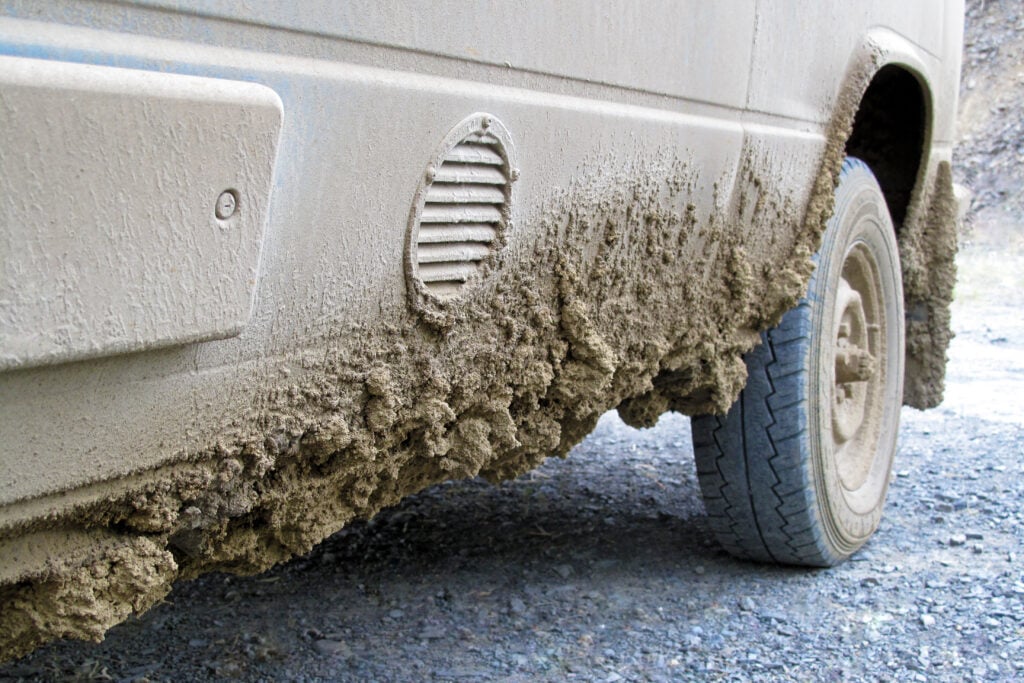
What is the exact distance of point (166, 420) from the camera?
110cm

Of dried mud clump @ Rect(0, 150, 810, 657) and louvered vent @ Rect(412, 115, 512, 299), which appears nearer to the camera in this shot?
dried mud clump @ Rect(0, 150, 810, 657)

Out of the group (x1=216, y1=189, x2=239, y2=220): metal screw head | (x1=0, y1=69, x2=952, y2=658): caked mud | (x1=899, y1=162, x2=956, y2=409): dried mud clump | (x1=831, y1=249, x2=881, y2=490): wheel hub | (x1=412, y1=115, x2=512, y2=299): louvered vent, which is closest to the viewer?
(x1=216, y1=189, x2=239, y2=220): metal screw head

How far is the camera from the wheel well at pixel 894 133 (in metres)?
3.27

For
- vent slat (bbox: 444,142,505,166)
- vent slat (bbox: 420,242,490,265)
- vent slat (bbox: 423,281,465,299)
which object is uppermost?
vent slat (bbox: 444,142,505,166)

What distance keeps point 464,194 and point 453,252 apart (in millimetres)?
79

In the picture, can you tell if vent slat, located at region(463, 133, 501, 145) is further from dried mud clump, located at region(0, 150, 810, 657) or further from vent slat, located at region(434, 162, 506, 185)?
dried mud clump, located at region(0, 150, 810, 657)

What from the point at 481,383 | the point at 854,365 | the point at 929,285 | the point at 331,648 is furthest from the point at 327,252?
the point at 929,285

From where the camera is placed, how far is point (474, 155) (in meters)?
→ 1.42

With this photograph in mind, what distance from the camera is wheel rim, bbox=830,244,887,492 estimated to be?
2928 millimetres

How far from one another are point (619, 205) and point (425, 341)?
501 millimetres

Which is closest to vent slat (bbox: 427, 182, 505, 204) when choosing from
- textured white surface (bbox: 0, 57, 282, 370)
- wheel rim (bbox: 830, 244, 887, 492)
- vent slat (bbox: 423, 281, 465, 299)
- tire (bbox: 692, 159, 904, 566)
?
vent slat (bbox: 423, 281, 465, 299)

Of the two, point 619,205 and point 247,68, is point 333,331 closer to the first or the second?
point 247,68

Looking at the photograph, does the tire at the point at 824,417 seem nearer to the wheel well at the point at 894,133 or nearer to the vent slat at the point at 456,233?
the wheel well at the point at 894,133

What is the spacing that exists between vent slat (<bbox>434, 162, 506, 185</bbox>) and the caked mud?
0.40 ft
